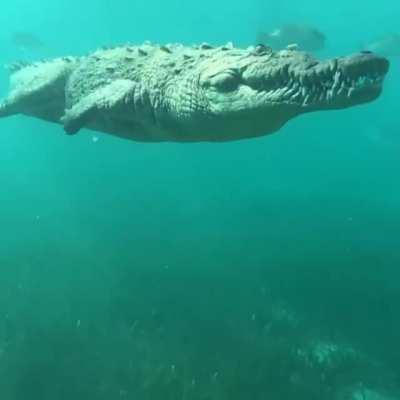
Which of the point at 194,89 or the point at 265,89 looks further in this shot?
the point at 194,89

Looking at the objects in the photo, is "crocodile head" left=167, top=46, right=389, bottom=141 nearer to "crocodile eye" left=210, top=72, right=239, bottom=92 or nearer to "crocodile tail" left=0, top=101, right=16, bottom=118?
"crocodile eye" left=210, top=72, right=239, bottom=92

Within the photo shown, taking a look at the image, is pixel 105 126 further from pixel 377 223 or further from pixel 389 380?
pixel 377 223

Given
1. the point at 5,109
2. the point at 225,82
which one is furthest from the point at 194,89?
the point at 5,109

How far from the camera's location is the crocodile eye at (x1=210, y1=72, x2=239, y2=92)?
4.56 metres

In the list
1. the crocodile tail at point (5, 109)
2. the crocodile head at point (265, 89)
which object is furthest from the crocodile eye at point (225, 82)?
the crocodile tail at point (5, 109)

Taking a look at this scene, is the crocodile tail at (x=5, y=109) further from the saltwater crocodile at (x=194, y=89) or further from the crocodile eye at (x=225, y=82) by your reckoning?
the crocodile eye at (x=225, y=82)

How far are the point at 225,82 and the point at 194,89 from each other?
512 mm

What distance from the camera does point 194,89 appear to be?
5.03m

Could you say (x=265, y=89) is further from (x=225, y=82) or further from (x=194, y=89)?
(x=194, y=89)

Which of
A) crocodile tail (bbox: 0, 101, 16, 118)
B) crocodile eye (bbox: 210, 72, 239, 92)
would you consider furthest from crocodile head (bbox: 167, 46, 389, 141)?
crocodile tail (bbox: 0, 101, 16, 118)

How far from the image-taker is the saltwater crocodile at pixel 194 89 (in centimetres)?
376

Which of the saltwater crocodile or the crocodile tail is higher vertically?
the saltwater crocodile

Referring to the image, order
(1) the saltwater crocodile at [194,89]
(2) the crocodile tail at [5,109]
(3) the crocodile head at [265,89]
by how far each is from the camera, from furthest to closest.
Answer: (2) the crocodile tail at [5,109] < (1) the saltwater crocodile at [194,89] < (3) the crocodile head at [265,89]

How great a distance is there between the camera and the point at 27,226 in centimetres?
2050
